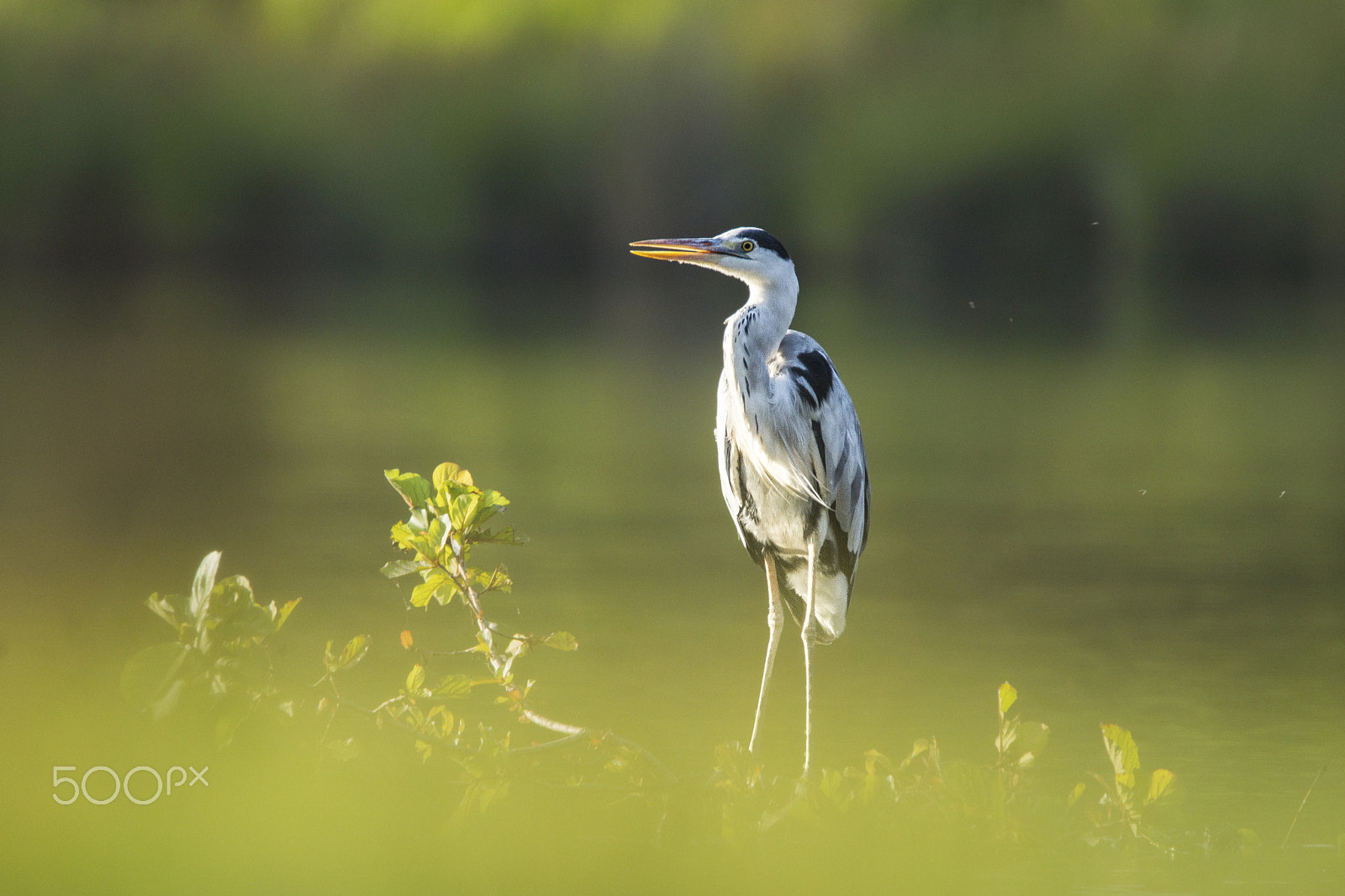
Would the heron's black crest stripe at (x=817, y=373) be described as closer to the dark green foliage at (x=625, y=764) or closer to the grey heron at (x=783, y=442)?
the grey heron at (x=783, y=442)

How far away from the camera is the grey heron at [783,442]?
6.07 metres

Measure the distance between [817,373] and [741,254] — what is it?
1.70 feet

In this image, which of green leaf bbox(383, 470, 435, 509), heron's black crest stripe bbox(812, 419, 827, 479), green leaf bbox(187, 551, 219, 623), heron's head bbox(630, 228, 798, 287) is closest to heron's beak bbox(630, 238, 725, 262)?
heron's head bbox(630, 228, 798, 287)

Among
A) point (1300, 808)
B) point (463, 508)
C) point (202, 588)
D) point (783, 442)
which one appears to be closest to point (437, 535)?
point (463, 508)

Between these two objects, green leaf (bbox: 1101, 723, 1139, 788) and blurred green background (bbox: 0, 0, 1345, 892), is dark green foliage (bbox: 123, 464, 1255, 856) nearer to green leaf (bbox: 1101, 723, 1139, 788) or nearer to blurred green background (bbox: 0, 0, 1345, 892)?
green leaf (bbox: 1101, 723, 1139, 788)

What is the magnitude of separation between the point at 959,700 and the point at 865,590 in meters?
2.10

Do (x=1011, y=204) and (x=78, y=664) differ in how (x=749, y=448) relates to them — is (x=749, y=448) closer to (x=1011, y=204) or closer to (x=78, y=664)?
(x=78, y=664)

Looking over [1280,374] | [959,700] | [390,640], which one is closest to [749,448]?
[959,700]

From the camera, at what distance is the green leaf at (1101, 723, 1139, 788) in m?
5.11

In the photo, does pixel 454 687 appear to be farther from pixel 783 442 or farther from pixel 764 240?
pixel 764 240

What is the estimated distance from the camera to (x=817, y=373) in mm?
6180

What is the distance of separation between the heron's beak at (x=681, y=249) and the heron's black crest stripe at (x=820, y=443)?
72 centimetres

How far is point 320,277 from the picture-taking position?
136 feet

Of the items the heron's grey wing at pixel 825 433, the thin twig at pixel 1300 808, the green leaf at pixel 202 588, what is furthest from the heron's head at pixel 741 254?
the thin twig at pixel 1300 808
